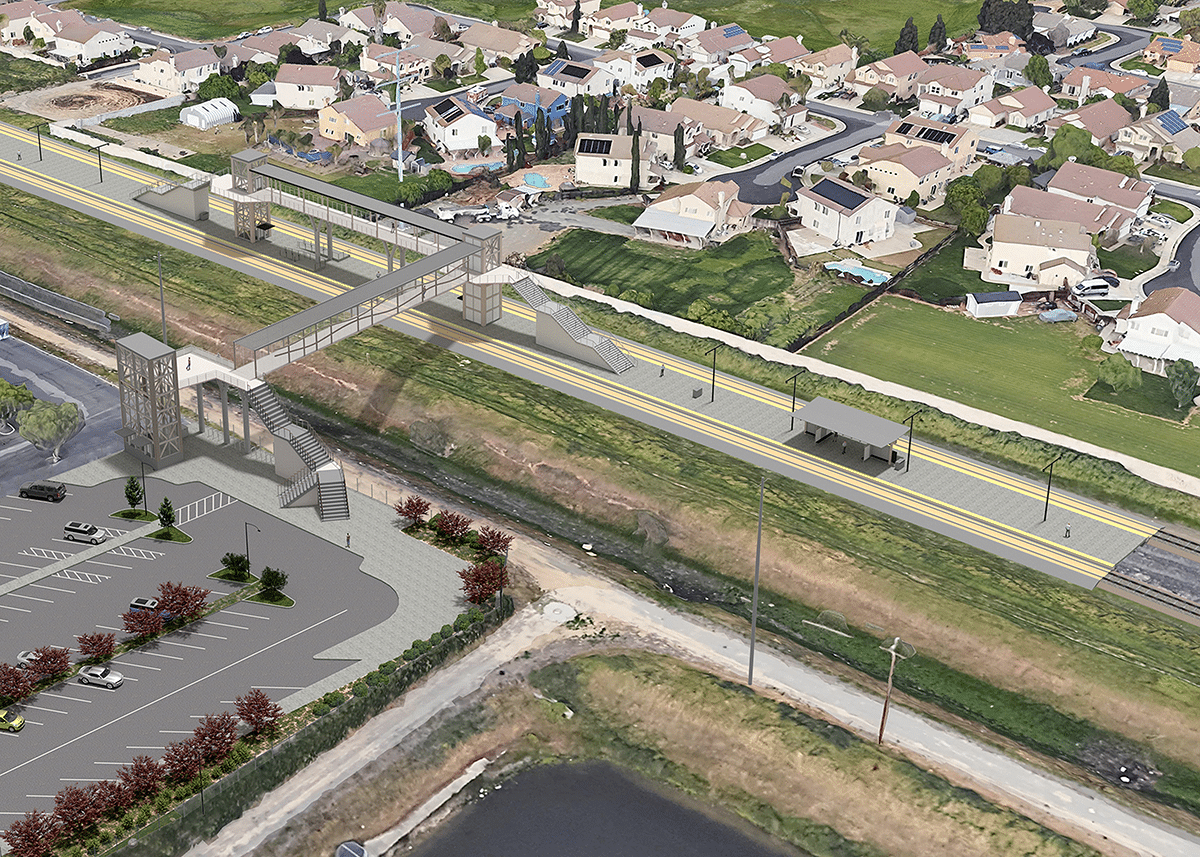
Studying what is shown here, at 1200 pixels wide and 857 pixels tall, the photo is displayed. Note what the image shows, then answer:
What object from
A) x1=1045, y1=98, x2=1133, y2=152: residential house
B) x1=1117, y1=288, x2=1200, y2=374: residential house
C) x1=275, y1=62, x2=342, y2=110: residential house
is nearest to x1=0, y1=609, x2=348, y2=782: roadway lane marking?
x1=1117, y1=288, x2=1200, y2=374: residential house

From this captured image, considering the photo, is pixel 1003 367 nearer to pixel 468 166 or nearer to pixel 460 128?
pixel 468 166

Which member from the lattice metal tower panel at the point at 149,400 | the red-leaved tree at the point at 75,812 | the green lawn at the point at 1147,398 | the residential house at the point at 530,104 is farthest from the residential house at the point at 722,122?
the red-leaved tree at the point at 75,812

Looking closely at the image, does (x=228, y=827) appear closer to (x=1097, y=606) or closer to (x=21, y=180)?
(x=1097, y=606)

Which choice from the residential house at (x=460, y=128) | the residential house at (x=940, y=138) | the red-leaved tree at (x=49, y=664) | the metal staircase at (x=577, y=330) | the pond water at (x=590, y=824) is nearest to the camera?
the pond water at (x=590, y=824)

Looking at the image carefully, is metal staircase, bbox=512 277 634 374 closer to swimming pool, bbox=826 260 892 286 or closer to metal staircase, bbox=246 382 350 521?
metal staircase, bbox=246 382 350 521

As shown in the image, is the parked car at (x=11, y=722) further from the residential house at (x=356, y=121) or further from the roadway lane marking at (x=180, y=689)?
the residential house at (x=356, y=121)

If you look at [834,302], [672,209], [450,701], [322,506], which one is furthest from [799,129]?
[450,701]

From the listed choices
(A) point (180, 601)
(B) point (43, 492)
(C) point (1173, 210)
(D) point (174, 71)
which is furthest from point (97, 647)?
(C) point (1173, 210)
